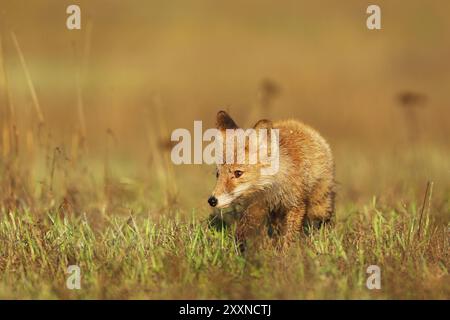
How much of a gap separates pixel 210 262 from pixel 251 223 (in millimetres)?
1073

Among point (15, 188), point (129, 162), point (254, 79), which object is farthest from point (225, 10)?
point (15, 188)

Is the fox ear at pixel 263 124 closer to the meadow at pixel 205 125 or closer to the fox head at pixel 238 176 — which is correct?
the fox head at pixel 238 176

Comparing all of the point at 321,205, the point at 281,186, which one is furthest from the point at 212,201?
the point at 321,205

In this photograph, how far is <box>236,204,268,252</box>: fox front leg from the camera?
21.9 feet

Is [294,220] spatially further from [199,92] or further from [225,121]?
[199,92]

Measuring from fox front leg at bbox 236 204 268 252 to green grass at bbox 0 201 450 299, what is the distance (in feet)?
0.49

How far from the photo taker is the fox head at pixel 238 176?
21.2 feet

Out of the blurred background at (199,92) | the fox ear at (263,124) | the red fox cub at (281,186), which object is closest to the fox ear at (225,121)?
the red fox cub at (281,186)

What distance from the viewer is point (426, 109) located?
15594 mm

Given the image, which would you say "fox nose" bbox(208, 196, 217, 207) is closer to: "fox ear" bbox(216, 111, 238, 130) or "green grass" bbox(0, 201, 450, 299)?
"green grass" bbox(0, 201, 450, 299)

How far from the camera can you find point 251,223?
687 cm

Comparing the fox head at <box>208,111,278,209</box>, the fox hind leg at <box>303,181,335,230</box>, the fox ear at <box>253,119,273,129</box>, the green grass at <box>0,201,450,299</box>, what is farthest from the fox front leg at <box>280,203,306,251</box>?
the fox ear at <box>253,119,273,129</box>
